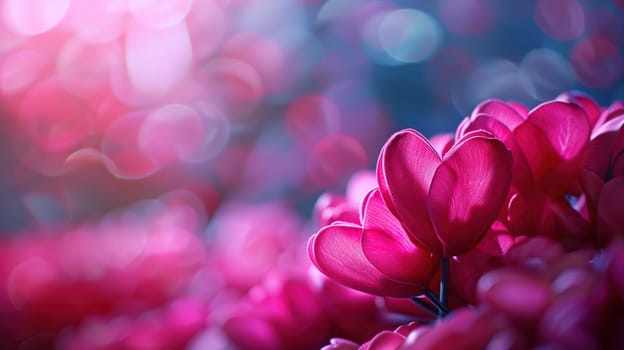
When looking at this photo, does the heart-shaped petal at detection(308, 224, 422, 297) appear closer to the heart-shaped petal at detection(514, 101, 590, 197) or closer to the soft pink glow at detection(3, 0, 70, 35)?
the heart-shaped petal at detection(514, 101, 590, 197)

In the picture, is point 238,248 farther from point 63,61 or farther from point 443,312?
point 63,61

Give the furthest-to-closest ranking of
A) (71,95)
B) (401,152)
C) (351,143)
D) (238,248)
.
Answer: (71,95) → (351,143) → (238,248) → (401,152)

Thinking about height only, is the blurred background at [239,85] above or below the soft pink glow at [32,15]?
below

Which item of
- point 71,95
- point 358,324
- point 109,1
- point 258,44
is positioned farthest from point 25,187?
point 358,324

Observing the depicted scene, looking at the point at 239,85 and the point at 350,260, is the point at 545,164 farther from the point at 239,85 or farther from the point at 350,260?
the point at 239,85

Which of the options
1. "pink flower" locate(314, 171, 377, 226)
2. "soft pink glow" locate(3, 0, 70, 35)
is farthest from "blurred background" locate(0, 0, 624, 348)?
"pink flower" locate(314, 171, 377, 226)

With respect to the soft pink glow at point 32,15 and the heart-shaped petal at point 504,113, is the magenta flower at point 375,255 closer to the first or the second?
the heart-shaped petal at point 504,113

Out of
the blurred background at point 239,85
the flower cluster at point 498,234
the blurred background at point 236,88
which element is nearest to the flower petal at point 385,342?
the flower cluster at point 498,234
